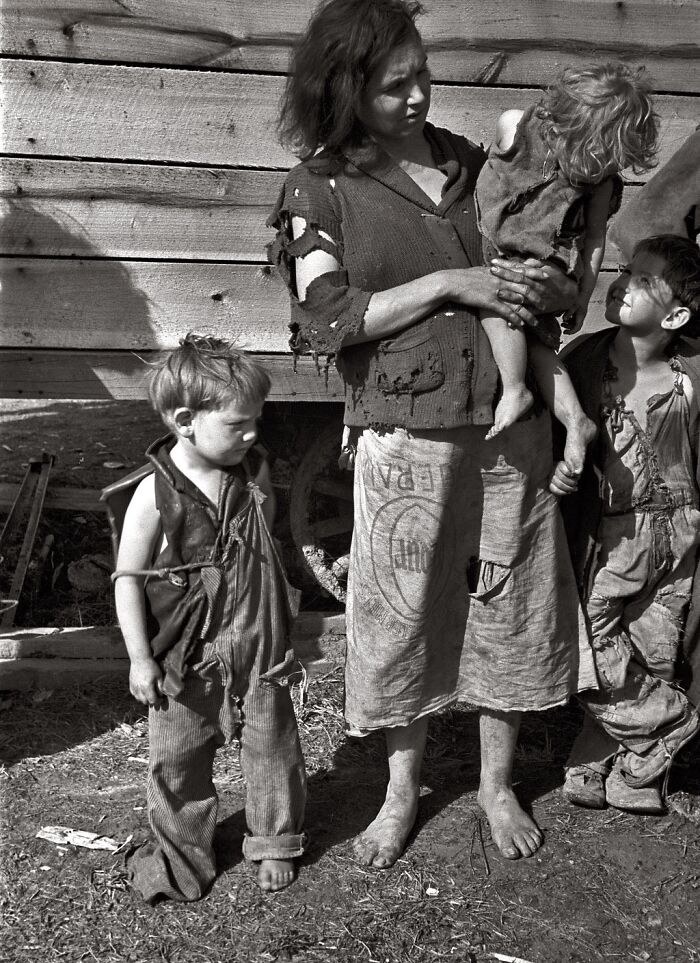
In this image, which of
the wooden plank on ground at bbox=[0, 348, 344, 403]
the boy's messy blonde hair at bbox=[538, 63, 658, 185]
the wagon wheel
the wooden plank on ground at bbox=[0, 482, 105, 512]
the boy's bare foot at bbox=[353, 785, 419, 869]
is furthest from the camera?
the wooden plank on ground at bbox=[0, 482, 105, 512]

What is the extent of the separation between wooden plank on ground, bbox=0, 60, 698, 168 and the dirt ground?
2.02 m

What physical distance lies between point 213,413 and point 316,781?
1535mm

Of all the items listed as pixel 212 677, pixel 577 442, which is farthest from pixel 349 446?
pixel 212 677

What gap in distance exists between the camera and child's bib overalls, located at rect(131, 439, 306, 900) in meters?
2.61

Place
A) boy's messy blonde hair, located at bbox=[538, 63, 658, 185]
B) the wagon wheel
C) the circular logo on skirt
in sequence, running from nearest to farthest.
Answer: boy's messy blonde hair, located at bbox=[538, 63, 658, 185]
the circular logo on skirt
the wagon wheel

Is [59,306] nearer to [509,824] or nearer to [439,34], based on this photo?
[439,34]

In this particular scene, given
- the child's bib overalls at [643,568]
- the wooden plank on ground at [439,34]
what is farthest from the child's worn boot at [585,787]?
the wooden plank on ground at [439,34]

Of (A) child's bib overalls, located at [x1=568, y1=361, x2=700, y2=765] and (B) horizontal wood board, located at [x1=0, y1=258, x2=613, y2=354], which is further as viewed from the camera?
(B) horizontal wood board, located at [x1=0, y1=258, x2=613, y2=354]

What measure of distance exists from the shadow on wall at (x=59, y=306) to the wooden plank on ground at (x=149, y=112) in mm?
277

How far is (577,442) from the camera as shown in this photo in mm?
2752

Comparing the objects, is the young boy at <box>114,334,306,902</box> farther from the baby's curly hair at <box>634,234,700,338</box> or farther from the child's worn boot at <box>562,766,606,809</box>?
the baby's curly hair at <box>634,234,700,338</box>

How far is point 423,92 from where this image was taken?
102 inches

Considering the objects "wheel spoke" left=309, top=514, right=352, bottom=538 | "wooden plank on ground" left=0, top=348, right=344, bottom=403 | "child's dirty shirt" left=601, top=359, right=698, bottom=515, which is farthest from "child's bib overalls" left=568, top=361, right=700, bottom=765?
"wheel spoke" left=309, top=514, right=352, bottom=538

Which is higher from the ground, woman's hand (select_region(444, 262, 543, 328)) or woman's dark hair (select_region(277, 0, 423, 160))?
woman's dark hair (select_region(277, 0, 423, 160))
